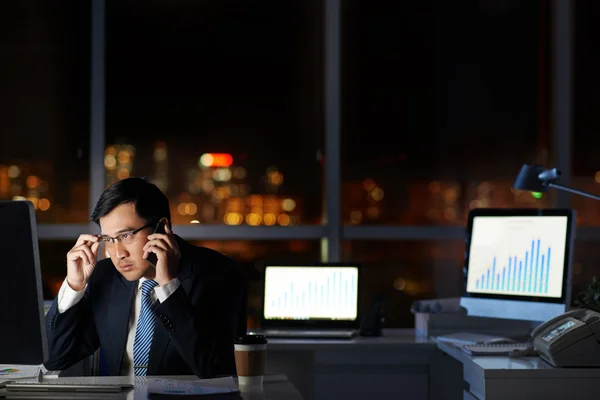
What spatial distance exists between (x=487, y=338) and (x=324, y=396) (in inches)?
30.9

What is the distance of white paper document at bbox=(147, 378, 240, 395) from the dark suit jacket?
0.15m

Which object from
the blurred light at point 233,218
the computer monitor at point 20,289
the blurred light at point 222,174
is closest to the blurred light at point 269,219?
the blurred light at point 233,218

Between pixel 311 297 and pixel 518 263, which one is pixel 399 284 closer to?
pixel 311 297

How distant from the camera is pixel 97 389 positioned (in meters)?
2.05

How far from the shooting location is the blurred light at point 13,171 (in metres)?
4.88

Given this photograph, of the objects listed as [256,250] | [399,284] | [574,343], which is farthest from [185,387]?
[399,284]

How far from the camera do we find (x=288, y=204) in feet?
15.8

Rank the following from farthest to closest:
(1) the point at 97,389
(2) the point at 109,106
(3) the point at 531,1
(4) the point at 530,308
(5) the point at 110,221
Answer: (3) the point at 531,1
(2) the point at 109,106
(4) the point at 530,308
(5) the point at 110,221
(1) the point at 97,389

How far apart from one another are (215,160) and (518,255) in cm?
212

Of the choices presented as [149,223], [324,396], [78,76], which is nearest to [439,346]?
[324,396]

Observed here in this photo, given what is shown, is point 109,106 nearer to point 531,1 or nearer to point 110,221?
point 110,221

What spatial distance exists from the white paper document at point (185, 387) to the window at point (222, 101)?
2.54m

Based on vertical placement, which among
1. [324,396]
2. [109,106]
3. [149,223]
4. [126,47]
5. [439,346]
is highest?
[126,47]

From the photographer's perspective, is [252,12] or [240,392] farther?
[252,12]
